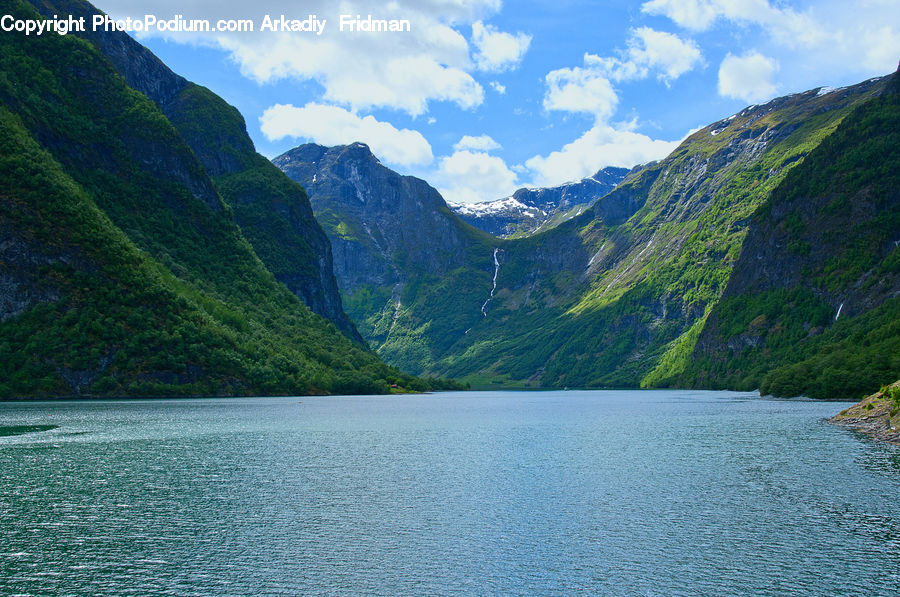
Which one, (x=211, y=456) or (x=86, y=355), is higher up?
(x=86, y=355)

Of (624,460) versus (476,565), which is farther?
(624,460)

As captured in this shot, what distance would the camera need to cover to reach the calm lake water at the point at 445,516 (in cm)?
3150

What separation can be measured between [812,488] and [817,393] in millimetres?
124115

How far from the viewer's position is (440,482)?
56.1 metres

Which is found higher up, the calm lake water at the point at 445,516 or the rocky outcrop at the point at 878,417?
the rocky outcrop at the point at 878,417

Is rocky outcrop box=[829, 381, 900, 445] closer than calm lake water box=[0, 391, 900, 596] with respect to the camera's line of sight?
No

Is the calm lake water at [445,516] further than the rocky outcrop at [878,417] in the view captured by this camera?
No

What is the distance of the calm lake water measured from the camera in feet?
103

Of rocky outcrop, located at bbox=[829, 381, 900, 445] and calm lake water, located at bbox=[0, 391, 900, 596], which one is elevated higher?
rocky outcrop, located at bbox=[829, 381, 900, 445]

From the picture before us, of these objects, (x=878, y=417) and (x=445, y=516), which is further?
(x=878, y=417)

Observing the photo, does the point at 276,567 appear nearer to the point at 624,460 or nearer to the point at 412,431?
the point at 624,460

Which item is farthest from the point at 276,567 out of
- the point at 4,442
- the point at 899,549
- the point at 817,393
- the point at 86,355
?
the point at 817,393

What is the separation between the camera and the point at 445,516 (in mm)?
44062

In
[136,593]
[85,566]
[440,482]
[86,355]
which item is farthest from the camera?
[86,355]
